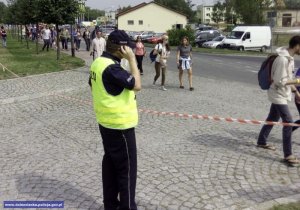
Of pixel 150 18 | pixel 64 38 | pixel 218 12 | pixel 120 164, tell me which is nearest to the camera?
pixel 120 164

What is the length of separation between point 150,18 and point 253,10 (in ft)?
97.3

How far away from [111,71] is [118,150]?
0.76 metres

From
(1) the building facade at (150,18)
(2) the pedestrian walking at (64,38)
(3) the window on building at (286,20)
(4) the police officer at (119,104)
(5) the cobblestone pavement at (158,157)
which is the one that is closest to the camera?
(4) the police officer at (119,104)

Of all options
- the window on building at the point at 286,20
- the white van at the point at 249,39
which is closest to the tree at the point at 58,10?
the white van at the point at 249,39

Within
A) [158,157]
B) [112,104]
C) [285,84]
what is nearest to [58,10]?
[158,157]

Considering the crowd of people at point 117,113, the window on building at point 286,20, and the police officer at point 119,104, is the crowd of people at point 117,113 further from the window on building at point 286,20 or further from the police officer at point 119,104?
the window on building at point 286,20

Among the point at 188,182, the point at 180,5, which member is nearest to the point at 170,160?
the point at 188,182

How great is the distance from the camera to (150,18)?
7300 cm

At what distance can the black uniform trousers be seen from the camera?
368cm

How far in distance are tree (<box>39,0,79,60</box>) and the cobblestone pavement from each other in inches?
366

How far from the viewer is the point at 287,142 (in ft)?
18.6

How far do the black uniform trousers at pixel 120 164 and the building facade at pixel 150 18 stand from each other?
69178 mm

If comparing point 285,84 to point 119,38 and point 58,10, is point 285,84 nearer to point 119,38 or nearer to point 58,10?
point 119,38

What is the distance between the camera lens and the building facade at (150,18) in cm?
7188
